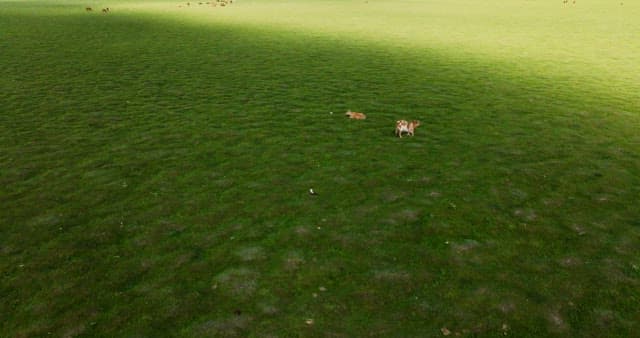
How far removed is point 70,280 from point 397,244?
270 inches

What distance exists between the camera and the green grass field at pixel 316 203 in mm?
8359

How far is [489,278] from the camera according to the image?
921 centimetres

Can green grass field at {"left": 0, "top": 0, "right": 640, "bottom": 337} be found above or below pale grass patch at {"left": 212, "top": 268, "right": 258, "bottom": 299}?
above

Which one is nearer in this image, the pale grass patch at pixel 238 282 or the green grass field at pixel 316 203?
the green grass field at pixel 316 203

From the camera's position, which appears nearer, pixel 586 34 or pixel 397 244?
pixel 397 244

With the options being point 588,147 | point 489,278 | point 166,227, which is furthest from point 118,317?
point 588,147

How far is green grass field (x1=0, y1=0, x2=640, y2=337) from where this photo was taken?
8359 mm

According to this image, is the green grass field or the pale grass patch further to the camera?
the pale grass patch

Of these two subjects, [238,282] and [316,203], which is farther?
[316,203]

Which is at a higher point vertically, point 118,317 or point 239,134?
point 239,134

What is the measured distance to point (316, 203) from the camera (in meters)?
12.1

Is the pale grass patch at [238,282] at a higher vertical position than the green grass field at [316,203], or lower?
lower

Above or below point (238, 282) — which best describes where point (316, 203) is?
above

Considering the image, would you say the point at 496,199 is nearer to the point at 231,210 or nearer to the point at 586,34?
the point at 231,210
